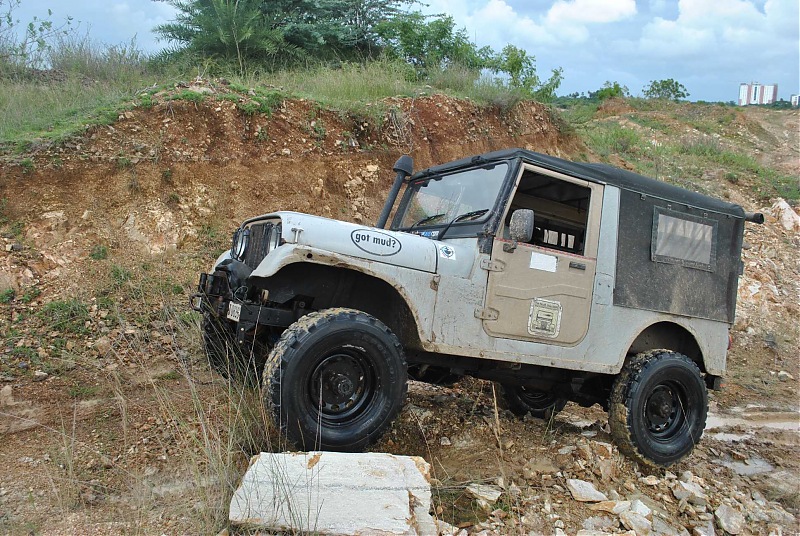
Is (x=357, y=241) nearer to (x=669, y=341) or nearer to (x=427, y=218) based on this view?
(x=427, y=218)

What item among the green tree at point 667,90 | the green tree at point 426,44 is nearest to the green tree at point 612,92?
the green tree at point 667,90

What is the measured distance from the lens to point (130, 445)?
4117 mm

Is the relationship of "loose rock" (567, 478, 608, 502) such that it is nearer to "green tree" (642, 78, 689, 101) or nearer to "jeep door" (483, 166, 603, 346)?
"jeep door" (483, 166, 603, 346)

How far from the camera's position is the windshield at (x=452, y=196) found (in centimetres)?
434

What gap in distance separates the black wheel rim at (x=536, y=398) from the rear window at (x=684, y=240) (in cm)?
179

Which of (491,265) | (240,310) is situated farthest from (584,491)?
(240,310)

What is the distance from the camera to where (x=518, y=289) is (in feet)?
13.4

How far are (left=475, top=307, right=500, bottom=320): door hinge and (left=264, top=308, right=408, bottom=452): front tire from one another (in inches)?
25.7

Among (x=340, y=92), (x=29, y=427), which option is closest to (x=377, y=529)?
(x=29, y=427)

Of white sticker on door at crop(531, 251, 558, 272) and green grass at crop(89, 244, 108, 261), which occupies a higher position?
white sticker on door at crop(531, 251, 558, 272)

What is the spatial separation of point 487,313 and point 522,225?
24.8 inches

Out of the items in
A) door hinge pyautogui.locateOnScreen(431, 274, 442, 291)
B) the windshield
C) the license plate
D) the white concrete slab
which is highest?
the windshield

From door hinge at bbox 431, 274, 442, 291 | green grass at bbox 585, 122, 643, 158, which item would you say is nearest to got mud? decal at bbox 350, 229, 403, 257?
door hinge at bbox 431, 274, 442, 291

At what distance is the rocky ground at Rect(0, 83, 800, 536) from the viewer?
11.2 ft
